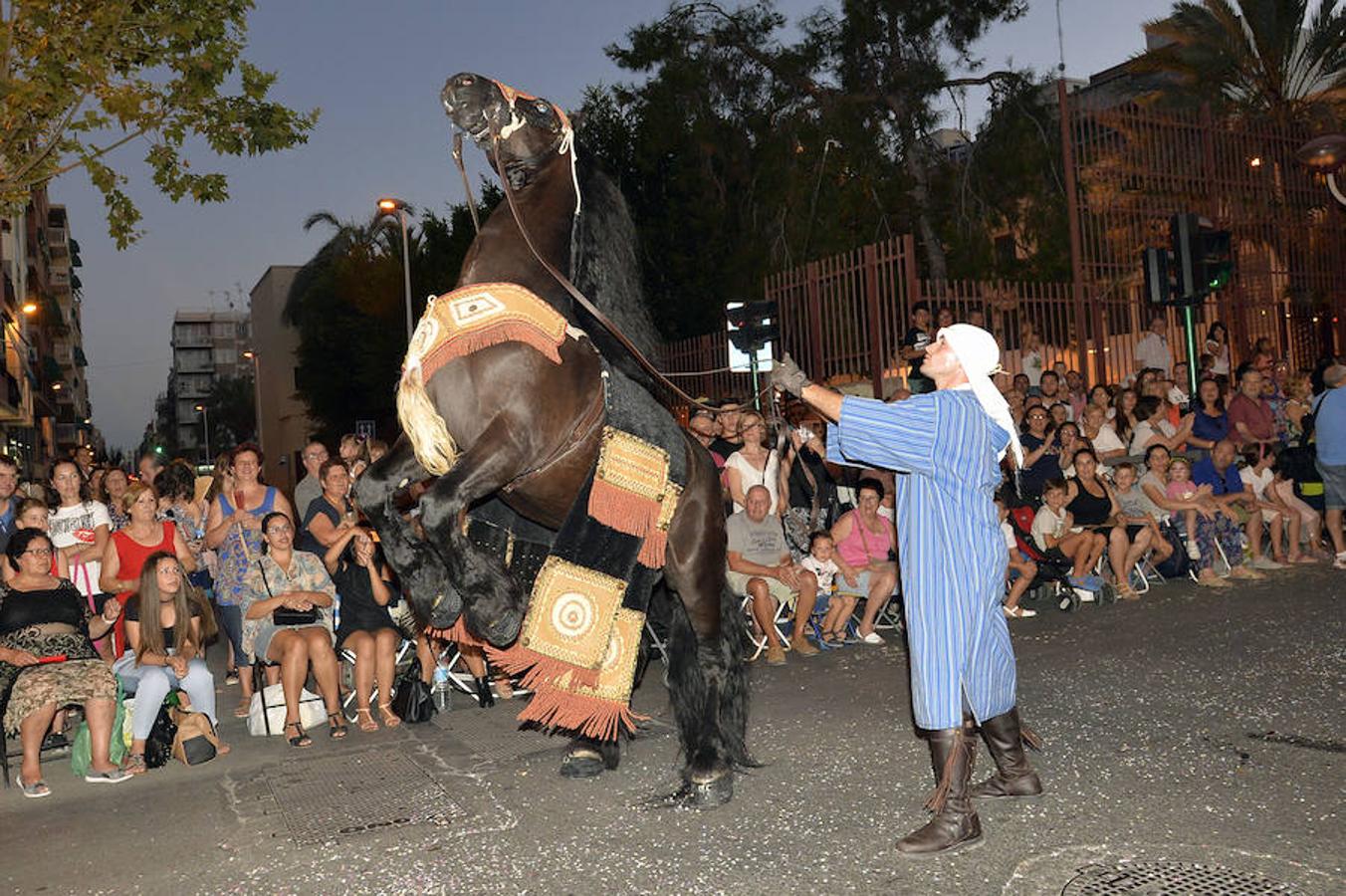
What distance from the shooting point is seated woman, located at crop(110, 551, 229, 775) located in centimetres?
596

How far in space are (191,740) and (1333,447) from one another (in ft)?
32.0

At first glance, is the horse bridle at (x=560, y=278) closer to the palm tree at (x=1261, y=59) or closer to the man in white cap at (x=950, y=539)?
the man in white cap at (x=950, y=539)

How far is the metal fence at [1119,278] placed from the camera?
49.5 feet

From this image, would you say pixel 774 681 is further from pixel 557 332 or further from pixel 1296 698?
pixel 557 332

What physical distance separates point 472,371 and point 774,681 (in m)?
3.61

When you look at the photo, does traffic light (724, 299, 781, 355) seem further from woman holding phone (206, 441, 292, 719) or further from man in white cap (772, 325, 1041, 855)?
woman holding phone (206, 441, 292, 719)

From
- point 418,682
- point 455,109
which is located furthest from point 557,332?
point 418,682

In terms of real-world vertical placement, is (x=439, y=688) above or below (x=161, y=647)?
below

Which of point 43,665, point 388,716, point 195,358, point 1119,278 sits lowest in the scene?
point 388,716

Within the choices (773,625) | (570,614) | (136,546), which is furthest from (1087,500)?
(136,546)

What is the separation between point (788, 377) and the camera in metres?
4.05

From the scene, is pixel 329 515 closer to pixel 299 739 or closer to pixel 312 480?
pixel 312 480

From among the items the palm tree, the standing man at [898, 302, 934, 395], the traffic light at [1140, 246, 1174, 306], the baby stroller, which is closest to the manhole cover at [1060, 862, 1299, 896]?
the baby stroller

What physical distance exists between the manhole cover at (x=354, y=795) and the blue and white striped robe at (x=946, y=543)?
6.59 feet
